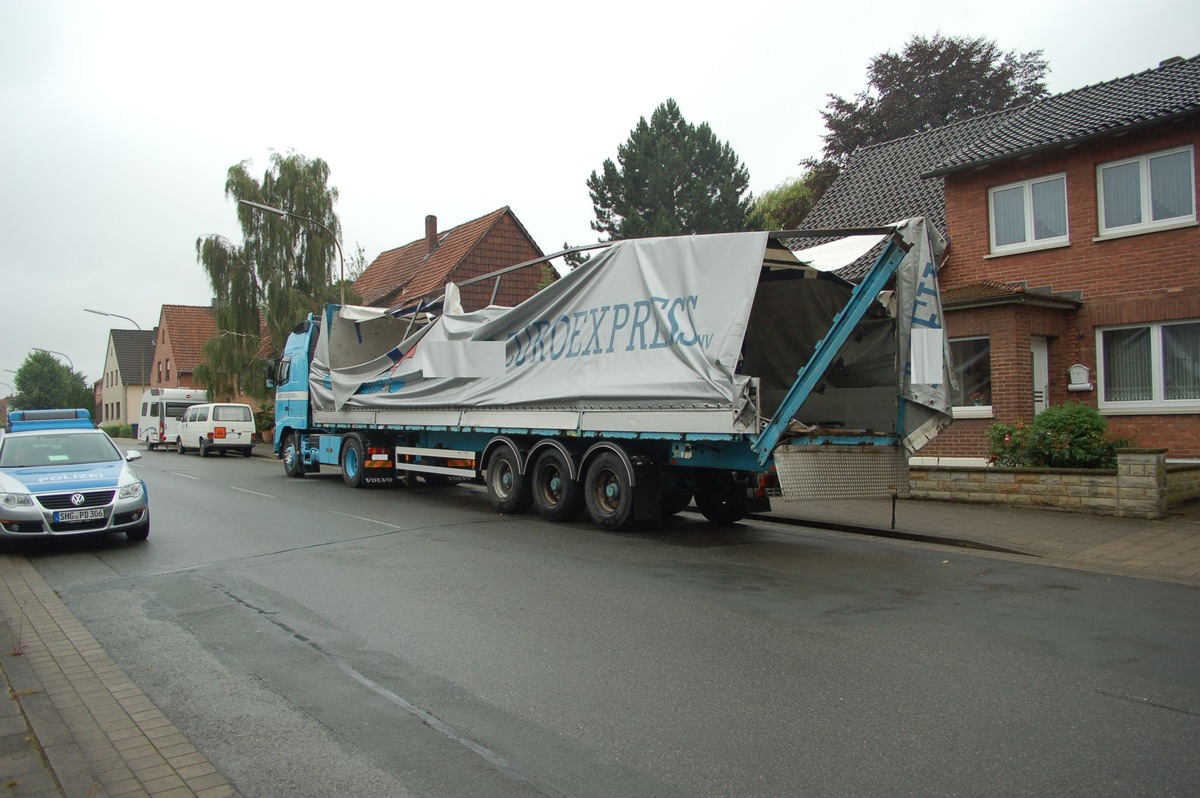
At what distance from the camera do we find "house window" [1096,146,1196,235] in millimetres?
14836

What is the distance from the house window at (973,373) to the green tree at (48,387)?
9113 cm

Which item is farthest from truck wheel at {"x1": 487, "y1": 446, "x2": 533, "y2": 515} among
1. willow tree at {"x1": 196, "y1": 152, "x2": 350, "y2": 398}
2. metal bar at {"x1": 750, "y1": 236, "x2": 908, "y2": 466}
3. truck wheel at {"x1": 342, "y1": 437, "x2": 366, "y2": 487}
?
willow tree at {"x1": 196, "y1": 152, "x2": 350, "y2": 398}

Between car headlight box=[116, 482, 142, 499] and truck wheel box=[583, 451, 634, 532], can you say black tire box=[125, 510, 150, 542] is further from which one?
truck wheel box=[583, 451, 634, 532]

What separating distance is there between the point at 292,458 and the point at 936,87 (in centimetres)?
2570

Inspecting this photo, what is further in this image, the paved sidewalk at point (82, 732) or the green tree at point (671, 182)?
the green tree at point (671, 182)

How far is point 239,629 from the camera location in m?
6.71

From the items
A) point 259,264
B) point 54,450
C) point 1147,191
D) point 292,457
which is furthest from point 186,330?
point 1147,191

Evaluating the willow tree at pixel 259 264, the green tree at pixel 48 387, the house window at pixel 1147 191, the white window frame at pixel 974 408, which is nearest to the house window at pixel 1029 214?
the house window at pixel 1147 191

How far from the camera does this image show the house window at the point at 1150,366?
14.8 metres

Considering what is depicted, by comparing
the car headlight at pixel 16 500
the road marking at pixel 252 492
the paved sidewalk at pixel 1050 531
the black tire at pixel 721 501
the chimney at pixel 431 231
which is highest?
the chimney at pixel 431 231

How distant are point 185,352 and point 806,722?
65.9 meters

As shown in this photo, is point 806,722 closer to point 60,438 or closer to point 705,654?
point 705,654

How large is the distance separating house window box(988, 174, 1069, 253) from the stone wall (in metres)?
5.38

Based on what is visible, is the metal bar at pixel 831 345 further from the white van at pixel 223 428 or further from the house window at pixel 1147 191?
the white van at pixel 223 428
